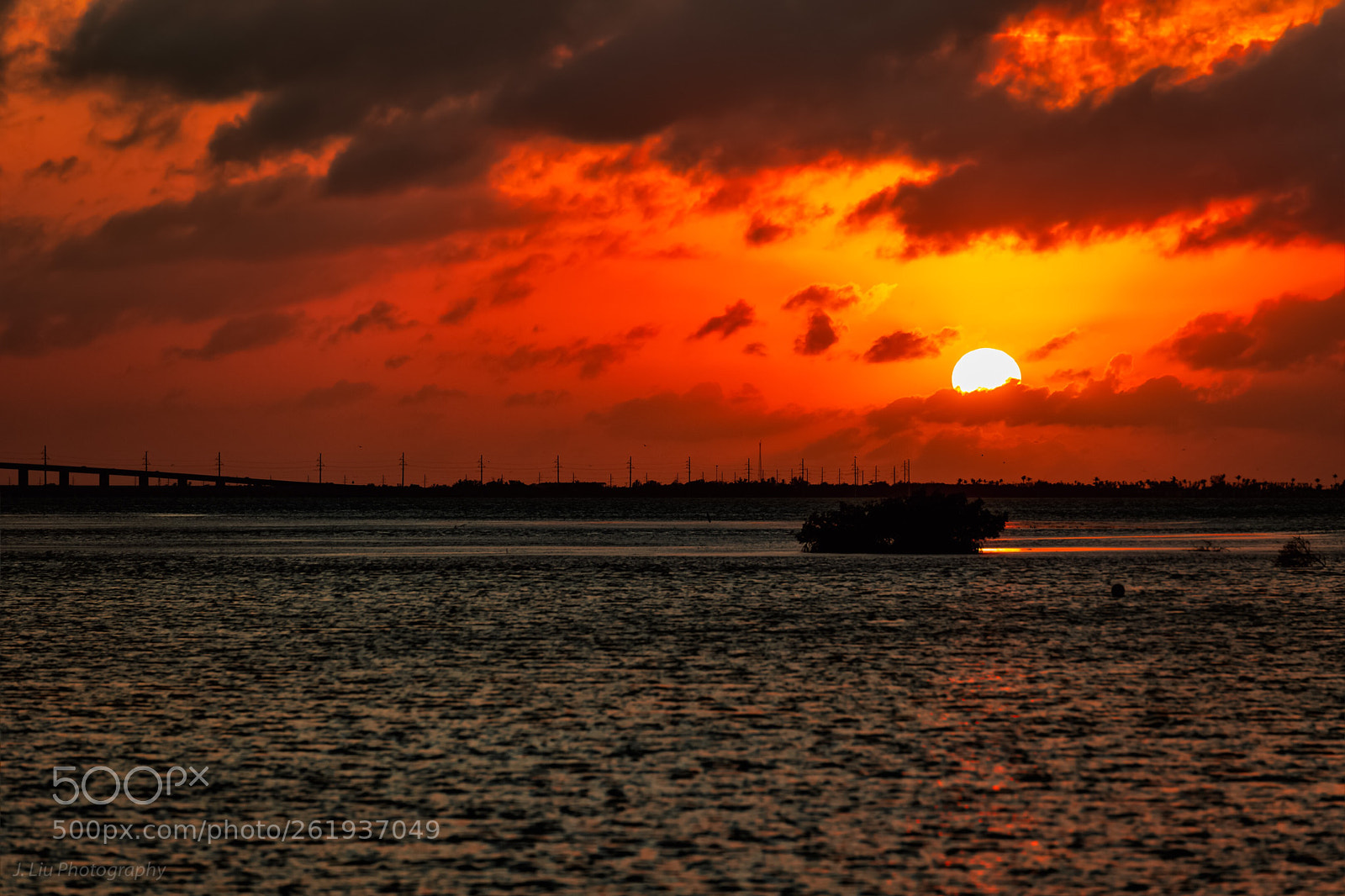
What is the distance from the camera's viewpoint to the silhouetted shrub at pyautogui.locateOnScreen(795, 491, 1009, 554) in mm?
112250

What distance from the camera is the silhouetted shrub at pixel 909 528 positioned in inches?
4419

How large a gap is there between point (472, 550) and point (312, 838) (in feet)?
341

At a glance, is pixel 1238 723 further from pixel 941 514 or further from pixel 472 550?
pixel 472 550

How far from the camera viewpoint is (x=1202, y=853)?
815 inches

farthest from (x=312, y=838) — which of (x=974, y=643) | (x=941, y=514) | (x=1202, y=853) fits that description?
(x=941, y=514)

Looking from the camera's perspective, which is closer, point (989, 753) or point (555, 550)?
point (989, 753)
